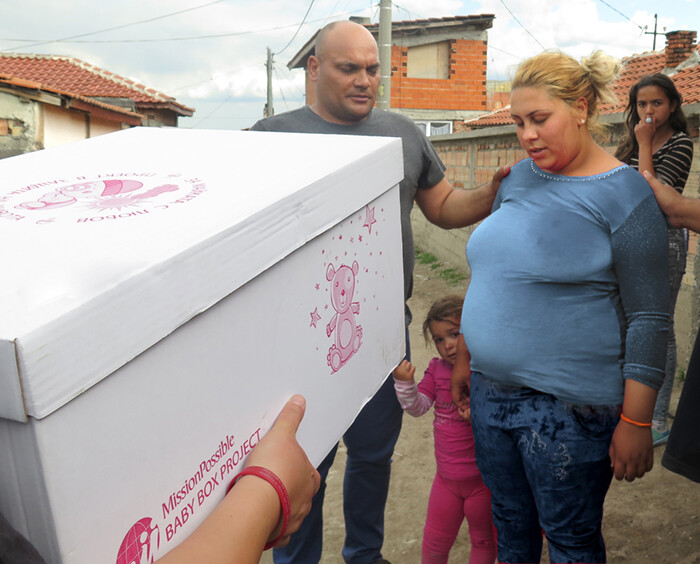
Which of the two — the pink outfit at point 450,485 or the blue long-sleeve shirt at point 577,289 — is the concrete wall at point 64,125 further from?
the blue long-sleeve shirt at point 577,289

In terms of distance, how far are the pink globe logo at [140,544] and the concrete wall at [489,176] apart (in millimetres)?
2507

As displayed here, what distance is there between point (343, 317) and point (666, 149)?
222 centimetres

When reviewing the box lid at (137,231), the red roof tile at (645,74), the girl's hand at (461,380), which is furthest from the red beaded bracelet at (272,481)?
the red roof tile at (645,74)

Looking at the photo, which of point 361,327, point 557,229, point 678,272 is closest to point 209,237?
point 361,327

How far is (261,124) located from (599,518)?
147 cm

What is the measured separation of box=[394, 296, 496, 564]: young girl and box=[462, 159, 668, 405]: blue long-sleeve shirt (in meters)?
0.49

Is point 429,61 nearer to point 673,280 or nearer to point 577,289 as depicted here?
point 673,280

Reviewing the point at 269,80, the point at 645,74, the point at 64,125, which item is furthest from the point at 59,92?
the point at 269,80

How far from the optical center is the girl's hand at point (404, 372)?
5.69 feet

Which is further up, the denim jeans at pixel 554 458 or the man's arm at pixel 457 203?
the man's arm at pixel 457 203

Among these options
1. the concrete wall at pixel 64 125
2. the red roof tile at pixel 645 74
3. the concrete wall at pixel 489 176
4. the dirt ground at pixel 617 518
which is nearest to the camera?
the dirt ground at pixel 617 518

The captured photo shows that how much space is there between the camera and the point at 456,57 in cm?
1719

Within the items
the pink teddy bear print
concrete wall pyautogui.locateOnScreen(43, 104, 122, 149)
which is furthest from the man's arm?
concrete wall pyautogui.locateOnScreen(43, 104, 122, 149)

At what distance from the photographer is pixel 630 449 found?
1199 millimetres
